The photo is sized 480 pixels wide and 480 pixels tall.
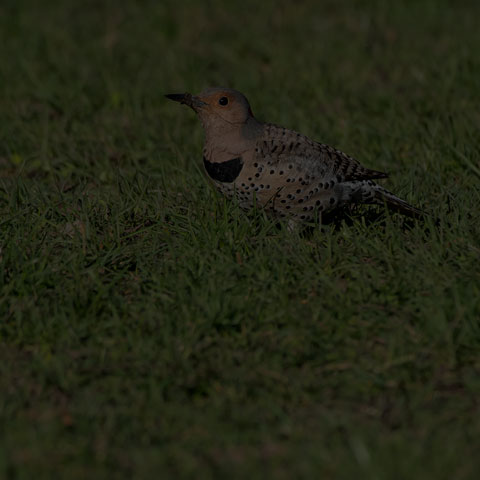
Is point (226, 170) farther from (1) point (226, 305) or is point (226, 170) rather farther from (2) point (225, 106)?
(1) point (226, 305)

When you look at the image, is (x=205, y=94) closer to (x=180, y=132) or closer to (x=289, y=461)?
(x=180, y=132)

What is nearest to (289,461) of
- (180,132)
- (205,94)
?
(205,94)

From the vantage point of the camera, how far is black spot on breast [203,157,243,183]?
6062 mm

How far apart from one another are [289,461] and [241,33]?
7682mm

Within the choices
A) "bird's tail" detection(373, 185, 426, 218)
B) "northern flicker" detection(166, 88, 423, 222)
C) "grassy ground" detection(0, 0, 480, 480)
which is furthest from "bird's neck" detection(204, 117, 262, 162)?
"bird's tail" detection(373, 185, 426, 218)

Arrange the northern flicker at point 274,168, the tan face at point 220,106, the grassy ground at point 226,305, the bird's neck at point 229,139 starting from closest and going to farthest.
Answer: the grassy ground at point 226,305 → the northern flicker at point 274,168 → the bird's neck at point 229,139 → the tan face at point 220,106

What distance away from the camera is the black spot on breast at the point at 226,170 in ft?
19.9

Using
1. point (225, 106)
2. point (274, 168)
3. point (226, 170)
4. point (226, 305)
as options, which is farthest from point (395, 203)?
point (226, 305)

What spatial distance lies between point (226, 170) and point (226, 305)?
4.00ft

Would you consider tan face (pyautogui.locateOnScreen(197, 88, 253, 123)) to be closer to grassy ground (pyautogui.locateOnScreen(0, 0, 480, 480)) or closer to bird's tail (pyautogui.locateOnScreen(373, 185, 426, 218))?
grassy ground (pyautogui.locateOnScreen(0, 0, 480, 480))

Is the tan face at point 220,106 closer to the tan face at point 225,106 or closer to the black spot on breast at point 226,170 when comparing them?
the tan face at point 225,106

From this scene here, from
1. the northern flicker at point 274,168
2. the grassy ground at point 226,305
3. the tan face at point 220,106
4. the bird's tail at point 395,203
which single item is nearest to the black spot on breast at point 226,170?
the northern flicker at point 274,168

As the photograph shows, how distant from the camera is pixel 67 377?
15.6 ft

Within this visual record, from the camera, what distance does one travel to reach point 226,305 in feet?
16.9
